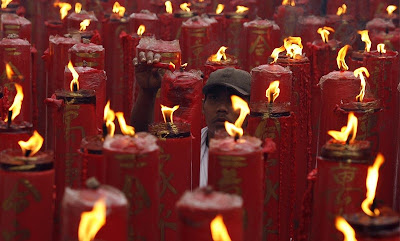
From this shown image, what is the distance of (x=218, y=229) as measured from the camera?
1480mm

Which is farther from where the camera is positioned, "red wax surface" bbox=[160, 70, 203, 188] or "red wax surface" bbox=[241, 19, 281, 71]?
"red wax surface" bbox=[241, 19, 281, 71]

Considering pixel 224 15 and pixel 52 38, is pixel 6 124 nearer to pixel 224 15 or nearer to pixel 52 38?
pixel 52 38

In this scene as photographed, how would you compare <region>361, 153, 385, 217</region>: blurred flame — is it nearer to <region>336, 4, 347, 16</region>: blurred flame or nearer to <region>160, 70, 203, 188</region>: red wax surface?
<region>160, 70, 203, 188</region>: red wax surface

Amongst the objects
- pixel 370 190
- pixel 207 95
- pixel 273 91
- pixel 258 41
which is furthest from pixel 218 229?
pixel 258 41

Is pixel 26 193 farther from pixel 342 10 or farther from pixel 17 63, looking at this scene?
pixel 342 10

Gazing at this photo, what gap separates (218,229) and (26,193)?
49cm

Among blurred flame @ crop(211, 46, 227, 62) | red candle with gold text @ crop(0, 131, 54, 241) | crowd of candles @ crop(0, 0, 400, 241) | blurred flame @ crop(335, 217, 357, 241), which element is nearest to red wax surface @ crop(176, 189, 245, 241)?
crowd of candles @ crop(0, 0, 400, 241)

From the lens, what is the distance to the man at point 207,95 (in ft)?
8.42

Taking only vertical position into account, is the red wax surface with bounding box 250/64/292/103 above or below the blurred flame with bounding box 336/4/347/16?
below

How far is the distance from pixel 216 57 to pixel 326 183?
132cm

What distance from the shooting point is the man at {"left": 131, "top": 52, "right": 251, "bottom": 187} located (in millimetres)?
2566

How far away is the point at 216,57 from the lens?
3.06 meters

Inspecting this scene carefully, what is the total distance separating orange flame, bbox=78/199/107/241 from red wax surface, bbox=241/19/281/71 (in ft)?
6.88

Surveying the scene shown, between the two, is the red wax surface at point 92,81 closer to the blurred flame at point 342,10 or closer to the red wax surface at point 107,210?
the red wax surface at point 107,210
